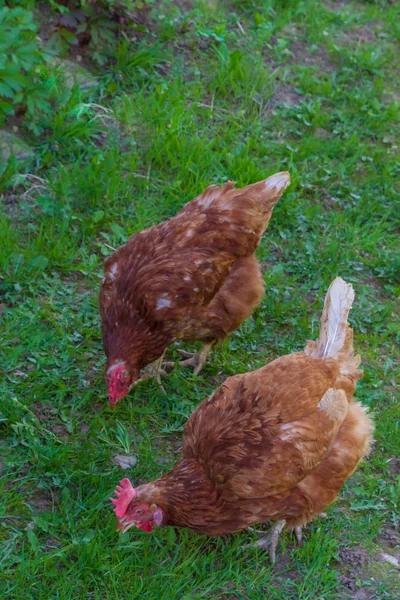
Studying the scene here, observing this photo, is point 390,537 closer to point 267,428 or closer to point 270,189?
point 267,428

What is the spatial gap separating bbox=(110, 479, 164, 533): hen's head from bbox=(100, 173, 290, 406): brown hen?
719 millimetres

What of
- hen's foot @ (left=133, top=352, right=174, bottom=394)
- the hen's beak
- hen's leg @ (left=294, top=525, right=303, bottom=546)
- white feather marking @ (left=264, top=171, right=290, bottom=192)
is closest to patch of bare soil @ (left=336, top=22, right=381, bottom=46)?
white feather marking @ (left=264, top=171, right=290, bottom=192)

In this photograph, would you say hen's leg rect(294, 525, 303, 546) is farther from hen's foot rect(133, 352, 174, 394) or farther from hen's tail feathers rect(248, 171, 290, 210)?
hen's tail feathers rect(248, 171, 290, 210)

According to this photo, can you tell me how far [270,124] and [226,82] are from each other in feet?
1.71

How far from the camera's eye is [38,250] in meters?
4.84

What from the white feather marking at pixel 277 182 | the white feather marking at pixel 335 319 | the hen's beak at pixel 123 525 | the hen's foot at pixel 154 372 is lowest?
the hen's foot at pixel 154 372

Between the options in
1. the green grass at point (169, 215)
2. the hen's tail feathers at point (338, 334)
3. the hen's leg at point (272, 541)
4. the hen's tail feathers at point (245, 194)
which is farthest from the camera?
the hen's tail feathers at point (245, 194)

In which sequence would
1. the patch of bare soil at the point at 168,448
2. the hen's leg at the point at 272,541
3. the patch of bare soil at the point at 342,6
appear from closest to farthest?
the hen's leg at the point at 272,541, the patch of bare soil at the point at 168,448, the patch of bare soil at the point at 342,6

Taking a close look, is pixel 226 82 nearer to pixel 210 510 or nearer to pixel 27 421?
pixel 27 421

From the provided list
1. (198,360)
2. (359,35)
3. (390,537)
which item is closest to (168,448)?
(198,360)

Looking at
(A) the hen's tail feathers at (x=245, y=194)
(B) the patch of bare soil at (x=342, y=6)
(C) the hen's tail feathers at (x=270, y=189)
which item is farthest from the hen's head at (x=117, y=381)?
(B) the patch of bare soil at (x=342, y=6)

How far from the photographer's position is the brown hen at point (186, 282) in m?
4.02

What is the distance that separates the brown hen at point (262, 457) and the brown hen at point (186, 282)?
0.59 meters

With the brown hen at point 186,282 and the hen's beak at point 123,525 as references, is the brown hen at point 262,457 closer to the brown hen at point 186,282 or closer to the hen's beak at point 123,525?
the hen's beak at point 123,525
